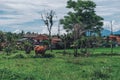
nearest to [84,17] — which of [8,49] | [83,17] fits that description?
[83,17]

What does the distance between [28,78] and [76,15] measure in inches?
2063

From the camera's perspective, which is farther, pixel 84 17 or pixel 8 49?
pixel 84 17

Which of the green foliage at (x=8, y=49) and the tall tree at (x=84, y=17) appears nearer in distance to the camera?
the green foliage at (x=8, y=49)

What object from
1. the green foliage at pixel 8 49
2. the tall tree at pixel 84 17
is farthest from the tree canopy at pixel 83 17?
the green foliage at pixel 8 49

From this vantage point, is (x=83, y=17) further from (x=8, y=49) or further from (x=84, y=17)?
(x=8, y=49)

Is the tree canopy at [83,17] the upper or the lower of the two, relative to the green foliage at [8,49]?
upper

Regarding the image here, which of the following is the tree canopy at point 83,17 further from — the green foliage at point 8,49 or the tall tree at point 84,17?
the green foliage at point 8,49

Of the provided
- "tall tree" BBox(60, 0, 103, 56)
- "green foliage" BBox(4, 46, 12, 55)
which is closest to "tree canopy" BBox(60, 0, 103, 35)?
"tall tree" BBox(60, 0, 103, 56)

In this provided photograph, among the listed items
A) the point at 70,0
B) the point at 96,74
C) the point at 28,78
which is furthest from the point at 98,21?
the point at 28,78

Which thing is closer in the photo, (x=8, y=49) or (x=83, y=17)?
(x=8, y=49)

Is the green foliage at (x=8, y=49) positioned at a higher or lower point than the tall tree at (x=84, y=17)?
lower

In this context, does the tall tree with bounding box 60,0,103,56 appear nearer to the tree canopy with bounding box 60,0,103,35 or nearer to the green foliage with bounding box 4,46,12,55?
the tree canopy with bounding box 60,0,103,35

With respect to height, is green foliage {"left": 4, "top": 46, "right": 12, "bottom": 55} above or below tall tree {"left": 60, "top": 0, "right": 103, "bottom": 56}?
below

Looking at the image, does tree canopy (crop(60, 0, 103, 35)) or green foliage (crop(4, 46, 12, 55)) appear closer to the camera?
green foliage (crop(4, 46, 12, 55))
